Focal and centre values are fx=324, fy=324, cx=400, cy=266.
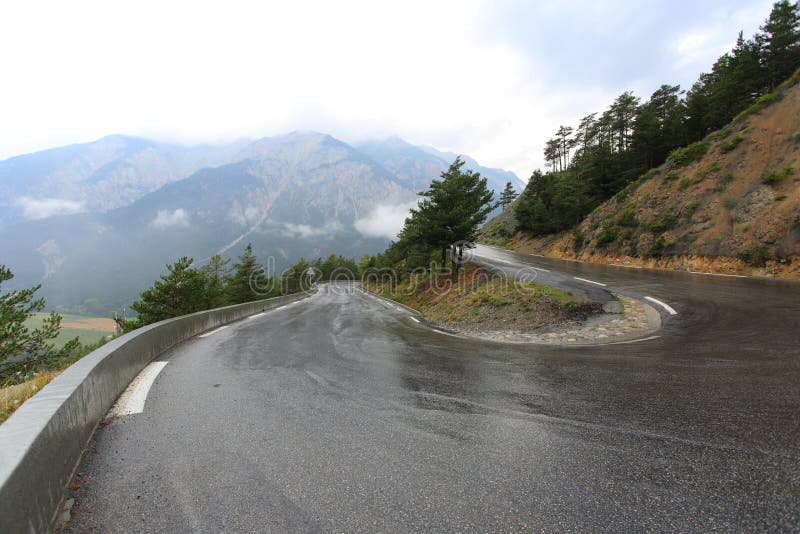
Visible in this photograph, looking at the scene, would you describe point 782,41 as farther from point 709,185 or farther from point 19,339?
point 19,339

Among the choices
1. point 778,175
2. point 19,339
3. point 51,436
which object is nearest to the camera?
point 51,436

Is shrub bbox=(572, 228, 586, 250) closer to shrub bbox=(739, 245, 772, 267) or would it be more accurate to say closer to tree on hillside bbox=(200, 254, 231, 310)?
shrub bbox=(739, 245, 772, 267)

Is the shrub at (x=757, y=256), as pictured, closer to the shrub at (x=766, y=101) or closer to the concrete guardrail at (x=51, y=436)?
the shrub at (x=766, y=101)

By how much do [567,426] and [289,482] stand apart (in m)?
2.59

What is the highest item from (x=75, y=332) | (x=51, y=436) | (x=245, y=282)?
(x=51, y=436)

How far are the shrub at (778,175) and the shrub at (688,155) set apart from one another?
8.78 meters

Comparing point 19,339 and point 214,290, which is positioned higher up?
point 19,339

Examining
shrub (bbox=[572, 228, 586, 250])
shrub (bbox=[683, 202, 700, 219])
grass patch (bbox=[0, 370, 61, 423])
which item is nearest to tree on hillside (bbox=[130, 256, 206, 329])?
grass patch (bbox=[0, 370, 61, 423])

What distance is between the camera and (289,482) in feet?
7.75

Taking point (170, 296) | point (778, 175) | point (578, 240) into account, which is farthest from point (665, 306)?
point (170, 296)

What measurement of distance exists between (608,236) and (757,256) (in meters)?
12.5

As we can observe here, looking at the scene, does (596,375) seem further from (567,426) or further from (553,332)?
(553,332)

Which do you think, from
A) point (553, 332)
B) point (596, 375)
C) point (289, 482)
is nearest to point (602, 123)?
point (553, 332)

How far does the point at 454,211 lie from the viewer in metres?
21.1
